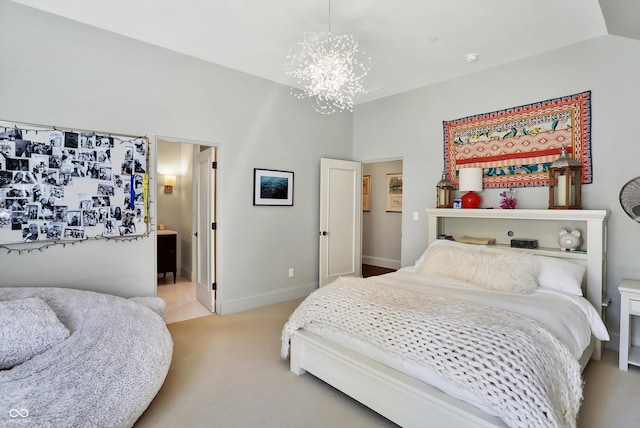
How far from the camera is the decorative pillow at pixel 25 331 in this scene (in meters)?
1.88

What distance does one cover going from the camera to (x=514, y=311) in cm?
225

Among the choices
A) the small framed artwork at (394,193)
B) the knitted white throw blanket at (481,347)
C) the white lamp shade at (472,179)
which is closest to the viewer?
the knitted white throw blanket at (481,347)

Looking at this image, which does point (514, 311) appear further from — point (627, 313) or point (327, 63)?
point (327, 63)

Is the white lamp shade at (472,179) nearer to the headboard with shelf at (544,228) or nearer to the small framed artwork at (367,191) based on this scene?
the headboard with shelf at (544,228)

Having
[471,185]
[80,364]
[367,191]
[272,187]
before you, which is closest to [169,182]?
[272,187]

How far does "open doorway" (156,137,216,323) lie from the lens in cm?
480

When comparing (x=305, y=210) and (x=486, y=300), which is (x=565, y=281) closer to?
(x=486, y=300)

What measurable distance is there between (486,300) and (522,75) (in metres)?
2.62

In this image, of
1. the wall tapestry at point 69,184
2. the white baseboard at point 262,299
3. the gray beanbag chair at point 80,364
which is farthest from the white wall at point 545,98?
the gray beanbag chair at point 80,364

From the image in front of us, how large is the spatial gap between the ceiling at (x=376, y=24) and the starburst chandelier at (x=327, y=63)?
0.10 m

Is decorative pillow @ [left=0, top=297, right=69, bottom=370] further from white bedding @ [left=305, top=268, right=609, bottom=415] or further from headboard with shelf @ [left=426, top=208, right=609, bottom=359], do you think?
headboard with shelf @ [left=426, top=208, right=609, bottom=359]

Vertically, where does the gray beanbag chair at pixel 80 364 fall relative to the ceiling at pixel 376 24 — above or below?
below

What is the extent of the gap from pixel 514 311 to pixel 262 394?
183 centimetres

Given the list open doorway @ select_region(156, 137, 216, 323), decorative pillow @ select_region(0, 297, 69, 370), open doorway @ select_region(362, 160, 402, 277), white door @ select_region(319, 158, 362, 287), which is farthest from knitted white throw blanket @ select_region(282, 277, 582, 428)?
open doorway @ select_region(362, 160, 402, 277)
